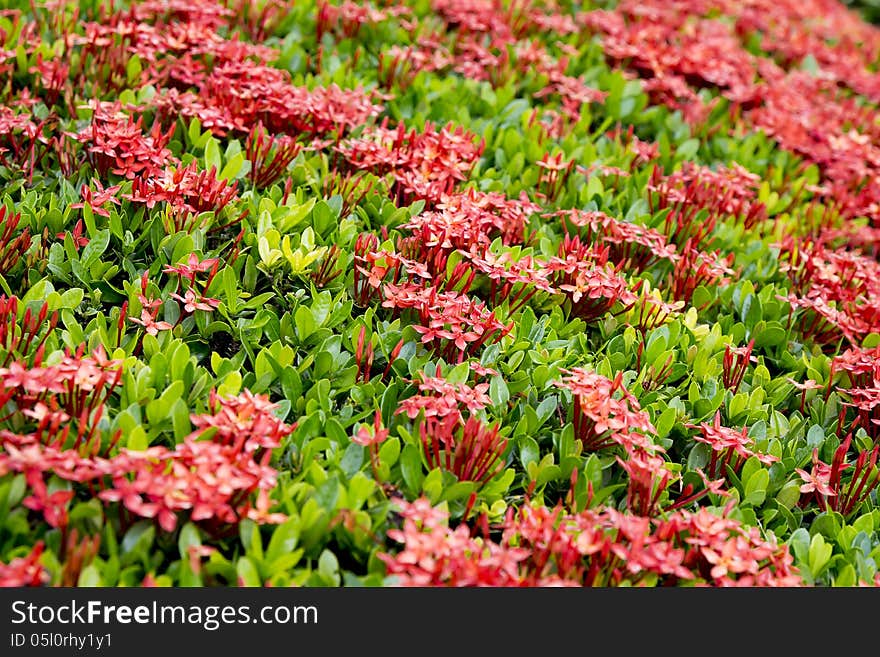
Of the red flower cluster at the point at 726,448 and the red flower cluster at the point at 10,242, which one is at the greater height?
the red flower cluster at the point at 10,242

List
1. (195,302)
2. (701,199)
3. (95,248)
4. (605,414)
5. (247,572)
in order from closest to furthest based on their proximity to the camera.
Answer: (247,572) → (605,414) → (195,302) → (95,248) → (701,199)

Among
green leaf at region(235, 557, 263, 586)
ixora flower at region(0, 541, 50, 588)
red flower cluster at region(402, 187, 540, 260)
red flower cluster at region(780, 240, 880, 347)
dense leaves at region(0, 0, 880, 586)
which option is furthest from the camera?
red flower cluster at region(780, 240, 880, 347)

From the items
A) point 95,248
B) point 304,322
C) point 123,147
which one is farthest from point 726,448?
point 123,147

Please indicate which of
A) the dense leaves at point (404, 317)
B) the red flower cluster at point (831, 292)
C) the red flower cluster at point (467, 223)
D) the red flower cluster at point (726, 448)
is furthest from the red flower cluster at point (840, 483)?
the red flower cluster at point (467, 223)

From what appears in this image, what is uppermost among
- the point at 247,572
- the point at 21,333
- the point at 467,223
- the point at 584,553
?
the point at 467,223

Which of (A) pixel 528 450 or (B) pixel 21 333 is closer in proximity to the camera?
(B) pixel 21 333

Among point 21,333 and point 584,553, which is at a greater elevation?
point 21,333

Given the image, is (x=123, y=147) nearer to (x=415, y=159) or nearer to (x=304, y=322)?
(x=304, y=322)

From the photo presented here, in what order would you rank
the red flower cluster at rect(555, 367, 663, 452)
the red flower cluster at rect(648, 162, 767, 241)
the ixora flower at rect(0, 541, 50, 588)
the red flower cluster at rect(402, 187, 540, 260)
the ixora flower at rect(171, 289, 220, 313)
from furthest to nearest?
the red flower cluster at rect(648, 162, 767, 241), the red flower cluster at rect(402, 187, 540, 260), the ixora flower at rect(171, 289, 220, 313), the red flower cluster at rect(555, 367, 663, 452), the ixora flower at rect(0, 541, 50, 588)

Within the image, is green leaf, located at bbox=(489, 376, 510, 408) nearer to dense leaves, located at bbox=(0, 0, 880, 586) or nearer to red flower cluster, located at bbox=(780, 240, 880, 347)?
dense leaves, located at bbox=(0, 0, 880, 586)

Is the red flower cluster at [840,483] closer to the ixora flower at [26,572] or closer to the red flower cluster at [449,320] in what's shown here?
the red flower cluster at [449,320]

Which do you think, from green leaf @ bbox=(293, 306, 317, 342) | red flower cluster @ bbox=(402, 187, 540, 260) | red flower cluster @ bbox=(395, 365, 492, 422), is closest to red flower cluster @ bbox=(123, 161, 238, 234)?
green leaf @ bbox=(293, 306, 317, 342)

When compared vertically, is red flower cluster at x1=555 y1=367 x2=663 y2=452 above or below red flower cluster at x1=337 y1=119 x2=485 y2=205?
below

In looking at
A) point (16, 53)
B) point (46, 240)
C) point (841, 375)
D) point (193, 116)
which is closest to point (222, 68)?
point (193, 116)
